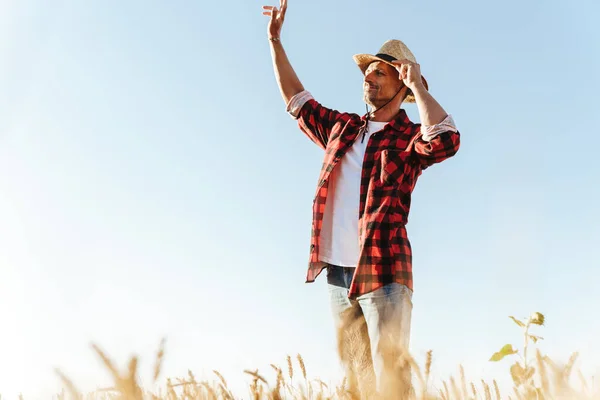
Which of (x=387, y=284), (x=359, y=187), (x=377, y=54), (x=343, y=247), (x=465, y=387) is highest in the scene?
(x=377, y=54)

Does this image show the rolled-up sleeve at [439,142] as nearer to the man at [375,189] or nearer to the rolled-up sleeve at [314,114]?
the man at [375,189]

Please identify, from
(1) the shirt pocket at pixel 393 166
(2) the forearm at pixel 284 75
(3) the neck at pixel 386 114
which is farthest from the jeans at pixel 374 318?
(2) the forearm at pixel 284 75

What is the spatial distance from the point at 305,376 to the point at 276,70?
342 cm

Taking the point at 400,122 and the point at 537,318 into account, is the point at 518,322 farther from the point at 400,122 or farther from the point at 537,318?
the point at 400,122

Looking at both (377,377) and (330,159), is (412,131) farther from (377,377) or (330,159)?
(377,377)

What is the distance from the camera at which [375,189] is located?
4383 mm

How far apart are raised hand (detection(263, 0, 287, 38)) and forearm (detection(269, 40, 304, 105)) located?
11cm

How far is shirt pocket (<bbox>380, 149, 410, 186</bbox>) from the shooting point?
436cm

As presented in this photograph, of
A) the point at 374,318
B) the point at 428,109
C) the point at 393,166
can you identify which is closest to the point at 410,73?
the point at 428,109

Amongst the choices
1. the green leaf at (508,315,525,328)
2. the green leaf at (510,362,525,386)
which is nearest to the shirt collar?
the green leaf at (508,315,525,328)

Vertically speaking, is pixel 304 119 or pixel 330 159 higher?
pixel 304 119

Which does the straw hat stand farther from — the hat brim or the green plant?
the green plant

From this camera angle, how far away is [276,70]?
17.2ft

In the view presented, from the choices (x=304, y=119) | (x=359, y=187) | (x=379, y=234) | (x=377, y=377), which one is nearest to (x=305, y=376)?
(x=377, y=377)
